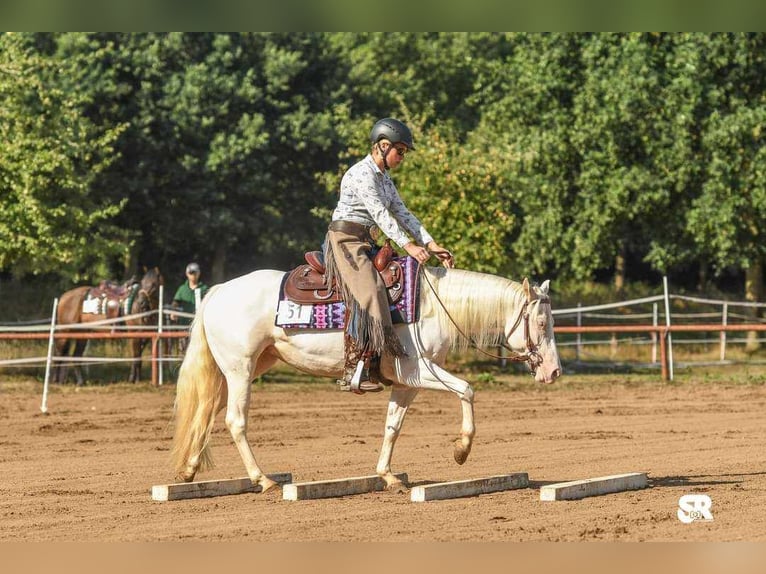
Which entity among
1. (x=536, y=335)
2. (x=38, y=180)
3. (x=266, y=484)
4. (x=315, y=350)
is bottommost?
(x=266, y=484)

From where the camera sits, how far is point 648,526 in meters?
6.75

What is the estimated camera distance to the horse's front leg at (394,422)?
28.3 feet

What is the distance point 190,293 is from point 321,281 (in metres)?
11.0

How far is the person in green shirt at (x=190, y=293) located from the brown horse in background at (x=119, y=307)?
1.54 feet

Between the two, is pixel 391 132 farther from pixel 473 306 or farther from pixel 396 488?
pixel 396 488

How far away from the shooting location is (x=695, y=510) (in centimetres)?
693

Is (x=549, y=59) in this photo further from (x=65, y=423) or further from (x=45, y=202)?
(x=65, y=423)

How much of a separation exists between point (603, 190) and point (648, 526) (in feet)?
71.8

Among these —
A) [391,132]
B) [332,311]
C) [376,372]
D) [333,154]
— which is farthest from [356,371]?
[333,154]

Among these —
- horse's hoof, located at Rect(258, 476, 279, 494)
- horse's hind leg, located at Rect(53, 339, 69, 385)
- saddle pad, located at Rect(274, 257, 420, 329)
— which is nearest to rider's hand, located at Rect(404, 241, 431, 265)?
saddle pad, located at Rect(274, 257, 420, 329)

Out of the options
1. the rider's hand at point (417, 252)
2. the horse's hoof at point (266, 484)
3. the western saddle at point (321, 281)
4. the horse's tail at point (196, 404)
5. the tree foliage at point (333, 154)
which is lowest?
the horse's hoof at point (266, 484)

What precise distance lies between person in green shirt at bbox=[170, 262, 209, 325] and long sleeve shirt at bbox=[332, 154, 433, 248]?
9525mm

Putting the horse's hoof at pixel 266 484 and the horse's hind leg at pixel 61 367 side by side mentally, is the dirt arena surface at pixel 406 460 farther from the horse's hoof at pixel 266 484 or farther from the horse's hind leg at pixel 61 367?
the horse's hind leg at pixel 61 367

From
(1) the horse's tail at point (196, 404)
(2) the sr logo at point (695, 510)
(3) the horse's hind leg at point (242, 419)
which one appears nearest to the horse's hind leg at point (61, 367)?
(1) the horse's tail at point (196, 404)
